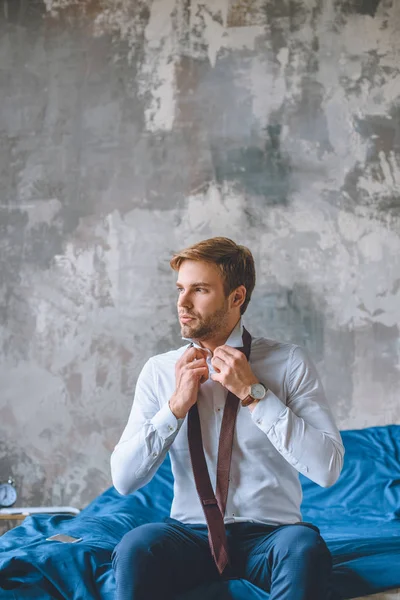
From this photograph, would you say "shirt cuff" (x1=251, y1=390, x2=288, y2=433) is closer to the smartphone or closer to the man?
the man

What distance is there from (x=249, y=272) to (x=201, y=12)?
236 cm

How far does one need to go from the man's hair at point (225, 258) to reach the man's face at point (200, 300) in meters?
0.02

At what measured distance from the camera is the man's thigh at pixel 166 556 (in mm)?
1882

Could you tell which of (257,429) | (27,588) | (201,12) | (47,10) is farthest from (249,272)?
(47,10)

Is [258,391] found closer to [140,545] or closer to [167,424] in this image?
[167,424]

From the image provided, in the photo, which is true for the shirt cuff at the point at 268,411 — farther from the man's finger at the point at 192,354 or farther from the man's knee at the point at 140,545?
the man's knee at the point at 140,545

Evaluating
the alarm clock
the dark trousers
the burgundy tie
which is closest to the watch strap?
the burgundy tie

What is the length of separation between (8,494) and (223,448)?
96.0 inches

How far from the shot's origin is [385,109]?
4.04 meters

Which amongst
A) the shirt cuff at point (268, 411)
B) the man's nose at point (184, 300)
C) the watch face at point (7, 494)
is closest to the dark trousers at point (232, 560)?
the shirt cuff at point (268, 411)

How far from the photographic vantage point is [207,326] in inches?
91.0

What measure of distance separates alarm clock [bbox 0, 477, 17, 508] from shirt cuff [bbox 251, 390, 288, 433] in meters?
2.55

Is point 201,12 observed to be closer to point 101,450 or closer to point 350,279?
point 350,279

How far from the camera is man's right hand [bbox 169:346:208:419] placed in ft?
7.05
